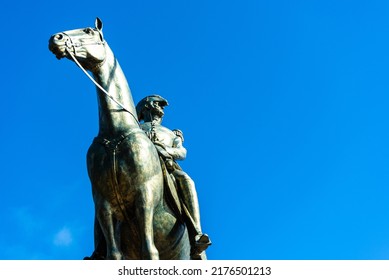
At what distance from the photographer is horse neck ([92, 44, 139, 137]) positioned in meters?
13.8

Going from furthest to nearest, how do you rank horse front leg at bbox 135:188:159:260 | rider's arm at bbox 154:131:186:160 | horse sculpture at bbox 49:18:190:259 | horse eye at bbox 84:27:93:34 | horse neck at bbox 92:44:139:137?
1. rider's arm at bbox 154:131:186:160
2. horse eye at bbox 84:27:93:34
3. horse neck at bbox 92:44:139:137
4. horse sculpture at bbox 49:18:190:259
5. horse front leg at bbox 135:188:159:260

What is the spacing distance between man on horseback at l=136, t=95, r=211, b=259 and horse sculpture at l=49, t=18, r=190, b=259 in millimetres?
260

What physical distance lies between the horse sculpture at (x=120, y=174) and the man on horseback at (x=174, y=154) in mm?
260

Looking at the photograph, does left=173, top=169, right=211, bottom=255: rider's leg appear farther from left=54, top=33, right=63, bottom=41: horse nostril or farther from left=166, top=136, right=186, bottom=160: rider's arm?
left=54, top=33, right=63, bottom=41: horse nostril

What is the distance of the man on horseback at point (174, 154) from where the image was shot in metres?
14.2

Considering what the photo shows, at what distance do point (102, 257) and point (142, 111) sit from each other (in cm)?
317

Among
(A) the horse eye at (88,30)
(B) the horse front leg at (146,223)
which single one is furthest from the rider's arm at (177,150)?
(A) the horse eye at (88,30)

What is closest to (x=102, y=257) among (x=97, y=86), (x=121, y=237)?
(x=121, y=237)

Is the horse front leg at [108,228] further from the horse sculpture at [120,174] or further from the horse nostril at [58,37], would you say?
the horse nostril at [58,37]

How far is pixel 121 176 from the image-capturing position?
43.8 feet

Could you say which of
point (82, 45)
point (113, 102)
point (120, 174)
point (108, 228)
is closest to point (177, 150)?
point (113, 102)

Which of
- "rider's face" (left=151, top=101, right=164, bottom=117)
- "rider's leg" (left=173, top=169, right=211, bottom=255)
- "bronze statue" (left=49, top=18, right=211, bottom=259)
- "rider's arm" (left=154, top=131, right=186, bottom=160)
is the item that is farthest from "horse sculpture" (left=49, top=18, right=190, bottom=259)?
"rider's face" (left=151, top=101, right=164, bottom=117)
